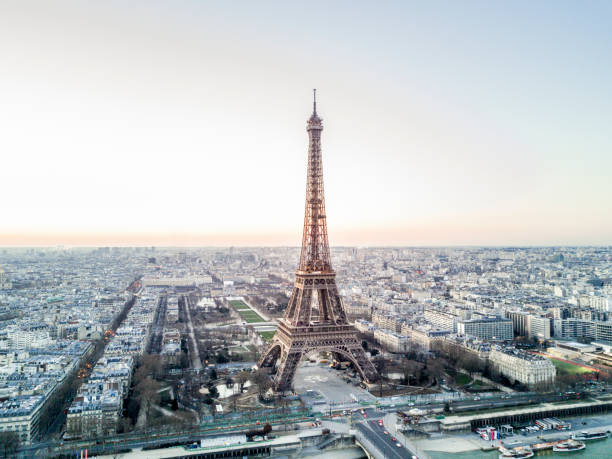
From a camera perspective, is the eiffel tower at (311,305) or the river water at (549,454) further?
the eiffel tower at (311,305)

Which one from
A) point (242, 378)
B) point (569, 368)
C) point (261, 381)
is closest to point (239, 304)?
point (242, 378)

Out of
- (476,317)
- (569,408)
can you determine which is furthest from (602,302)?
(569,408)

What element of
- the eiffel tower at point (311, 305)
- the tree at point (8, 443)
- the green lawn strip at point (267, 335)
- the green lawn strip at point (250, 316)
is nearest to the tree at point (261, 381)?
the eiffel tower at point (311, 305)

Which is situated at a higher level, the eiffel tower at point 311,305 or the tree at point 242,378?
the eiffel tower at point 311,305

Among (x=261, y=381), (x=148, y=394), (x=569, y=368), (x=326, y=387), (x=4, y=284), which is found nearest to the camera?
(x=148, y=394)

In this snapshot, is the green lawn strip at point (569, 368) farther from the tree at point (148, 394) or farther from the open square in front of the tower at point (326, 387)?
the tree at point (148, 394)

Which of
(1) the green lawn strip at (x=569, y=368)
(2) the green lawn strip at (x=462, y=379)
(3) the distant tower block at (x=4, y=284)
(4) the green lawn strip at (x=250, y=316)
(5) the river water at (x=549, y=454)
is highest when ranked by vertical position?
(3) the distant tower block at (x=4, y=284)

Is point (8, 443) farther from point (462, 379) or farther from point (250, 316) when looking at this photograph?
point (250, 316)

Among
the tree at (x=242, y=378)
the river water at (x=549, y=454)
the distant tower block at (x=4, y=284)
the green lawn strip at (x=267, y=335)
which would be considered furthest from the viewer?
the distant tower block at (x=4, y=284)

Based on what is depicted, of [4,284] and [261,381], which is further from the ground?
[4,284]
